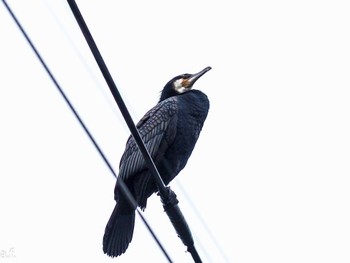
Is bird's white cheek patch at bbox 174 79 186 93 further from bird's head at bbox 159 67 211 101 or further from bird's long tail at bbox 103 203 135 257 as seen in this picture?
bird's long tail at bbox 103 203 135 257

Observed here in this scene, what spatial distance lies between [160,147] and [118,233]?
3.33 ft

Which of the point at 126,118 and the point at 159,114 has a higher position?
the point at 159,114

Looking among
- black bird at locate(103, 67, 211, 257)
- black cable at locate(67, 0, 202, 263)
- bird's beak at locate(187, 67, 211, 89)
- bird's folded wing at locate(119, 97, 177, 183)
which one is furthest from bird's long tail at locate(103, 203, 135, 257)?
black cable at locate(67, 0, 202, 263)

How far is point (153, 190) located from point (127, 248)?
0.61 metres

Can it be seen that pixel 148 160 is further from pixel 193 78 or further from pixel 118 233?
pixel 193 78

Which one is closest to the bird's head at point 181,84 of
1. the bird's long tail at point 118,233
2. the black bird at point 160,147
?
the black bird at point 160,147

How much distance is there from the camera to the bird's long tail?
787cm

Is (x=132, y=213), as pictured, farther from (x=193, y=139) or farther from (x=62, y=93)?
(x=62, y=93)

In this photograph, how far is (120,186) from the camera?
307 inches

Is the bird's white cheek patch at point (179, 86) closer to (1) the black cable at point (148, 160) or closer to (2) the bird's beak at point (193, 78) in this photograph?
(2) the bird's beak at point (193, 78)

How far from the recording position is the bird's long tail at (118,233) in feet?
25.8

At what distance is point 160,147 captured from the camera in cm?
840

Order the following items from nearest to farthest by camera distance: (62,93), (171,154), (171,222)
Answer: (62,93) → (171,222) → (171,154)

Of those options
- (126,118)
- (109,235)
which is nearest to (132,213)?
(109,235)
